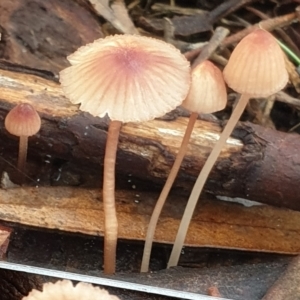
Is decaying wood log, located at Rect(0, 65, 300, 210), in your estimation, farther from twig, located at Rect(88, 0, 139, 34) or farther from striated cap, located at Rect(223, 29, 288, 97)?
twig, located at Rect(88, 0, 139, 34)

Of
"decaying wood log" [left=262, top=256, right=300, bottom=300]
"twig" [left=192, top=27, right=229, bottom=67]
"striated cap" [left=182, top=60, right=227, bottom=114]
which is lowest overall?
"decaying wood log" [left=262, top=256, right=300, bottom=300]

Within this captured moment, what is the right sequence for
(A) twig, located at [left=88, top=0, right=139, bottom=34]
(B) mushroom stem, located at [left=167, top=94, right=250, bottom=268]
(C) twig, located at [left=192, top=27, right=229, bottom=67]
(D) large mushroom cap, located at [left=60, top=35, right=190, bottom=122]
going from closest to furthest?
(D) large mushroom cap, located at [left=60, top=35, right=190, bottom=122], (B) mushroom stem, located at [left=167, top=94, right=250, bottom=268], (C) twig, located at [left=192, top=27, right=229, bottom=67], (A) twig, located at [left=88, top=0, right=139, bottom=34]

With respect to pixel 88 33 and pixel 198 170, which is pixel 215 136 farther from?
pixel 88 33

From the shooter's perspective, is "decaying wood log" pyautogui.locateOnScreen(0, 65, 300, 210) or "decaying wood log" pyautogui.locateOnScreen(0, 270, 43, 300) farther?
"decaying wood log" pyautogui.locateOnScreen(0, 65, 300, 210)

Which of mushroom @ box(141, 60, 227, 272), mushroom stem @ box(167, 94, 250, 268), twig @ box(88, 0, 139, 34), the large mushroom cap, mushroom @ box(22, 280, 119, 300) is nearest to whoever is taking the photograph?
mushroom @ box(22, 280, 119, 300)

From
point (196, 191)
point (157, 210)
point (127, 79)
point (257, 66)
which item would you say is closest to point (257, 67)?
point (257, 66)

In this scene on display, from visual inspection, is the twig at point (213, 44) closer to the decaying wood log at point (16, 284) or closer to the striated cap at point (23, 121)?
the striated cap at point (23, 121)

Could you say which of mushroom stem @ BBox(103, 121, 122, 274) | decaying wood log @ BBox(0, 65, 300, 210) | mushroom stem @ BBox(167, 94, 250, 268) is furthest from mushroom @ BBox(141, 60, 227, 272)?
decaying wood log @ BBox(0, 65, 300, 210)
